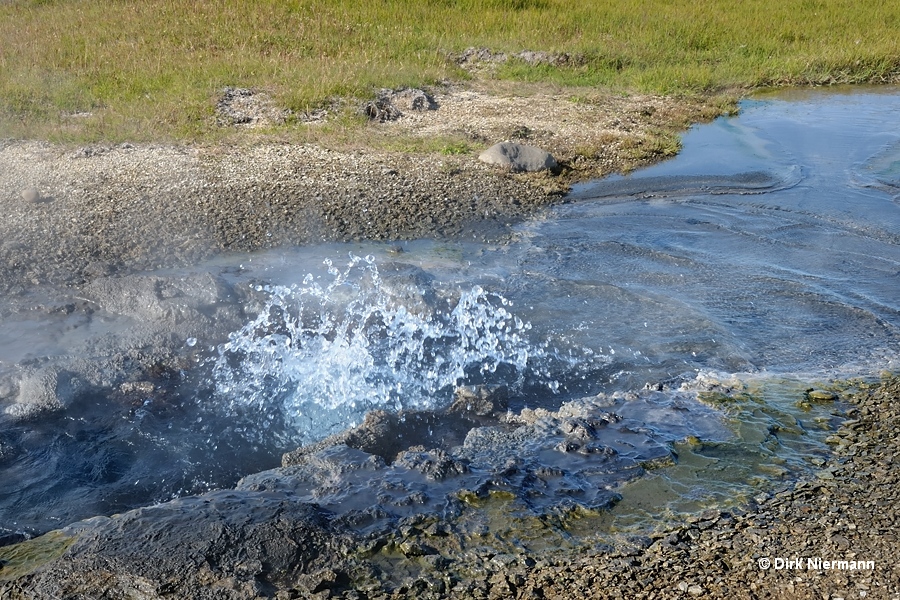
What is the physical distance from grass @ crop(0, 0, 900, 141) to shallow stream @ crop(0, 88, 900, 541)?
479 cm

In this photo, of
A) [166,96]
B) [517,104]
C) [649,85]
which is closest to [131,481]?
[166,96]

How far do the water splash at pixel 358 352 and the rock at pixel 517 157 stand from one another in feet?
11.7

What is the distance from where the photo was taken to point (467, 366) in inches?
220

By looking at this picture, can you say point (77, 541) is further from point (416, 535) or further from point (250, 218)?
point (250, 218)

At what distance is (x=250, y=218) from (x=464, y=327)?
297cm

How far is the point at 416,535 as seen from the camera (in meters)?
3.64

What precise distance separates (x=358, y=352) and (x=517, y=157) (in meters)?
4.87

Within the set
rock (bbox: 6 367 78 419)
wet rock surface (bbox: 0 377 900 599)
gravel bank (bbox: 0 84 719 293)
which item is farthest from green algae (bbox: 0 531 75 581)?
gravel bank (bbox: 0 84 719 293)

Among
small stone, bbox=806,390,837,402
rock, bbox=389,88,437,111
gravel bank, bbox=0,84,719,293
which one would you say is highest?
rock, bbox=389,88,437,111

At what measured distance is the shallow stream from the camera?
4.20m

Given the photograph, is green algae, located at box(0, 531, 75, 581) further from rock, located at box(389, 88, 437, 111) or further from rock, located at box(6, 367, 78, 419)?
rock, located at box(389, 88, 437, 111)

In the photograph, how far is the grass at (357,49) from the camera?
11.3 metres

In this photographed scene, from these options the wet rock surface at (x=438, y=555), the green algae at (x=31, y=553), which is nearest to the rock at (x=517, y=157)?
the wet rock surface at (x=438, y=555)

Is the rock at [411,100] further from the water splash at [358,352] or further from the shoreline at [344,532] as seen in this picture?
the water splash at [358,352]
